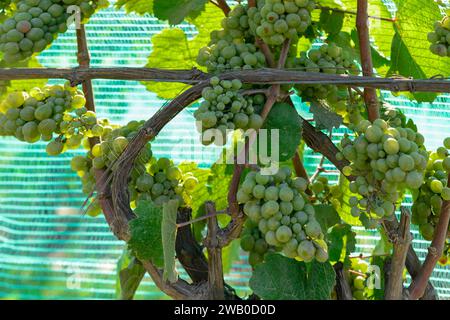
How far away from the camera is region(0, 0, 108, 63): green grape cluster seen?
1085 millimetres

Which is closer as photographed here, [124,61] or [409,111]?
[409,111]

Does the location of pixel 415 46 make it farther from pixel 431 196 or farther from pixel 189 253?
pixel 189 253

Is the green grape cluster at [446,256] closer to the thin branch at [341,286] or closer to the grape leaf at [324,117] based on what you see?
the thin branch at [341,286]

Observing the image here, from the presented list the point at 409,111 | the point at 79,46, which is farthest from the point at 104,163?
the point at 409,111

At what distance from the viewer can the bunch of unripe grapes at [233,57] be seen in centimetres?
103

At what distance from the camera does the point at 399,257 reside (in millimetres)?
993

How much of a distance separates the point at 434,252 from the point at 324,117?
289 millimetres

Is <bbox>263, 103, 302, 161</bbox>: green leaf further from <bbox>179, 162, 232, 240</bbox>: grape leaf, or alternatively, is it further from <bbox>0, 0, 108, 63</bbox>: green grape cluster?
<bbox>0, 0, 108, 63</bbox>: green grape cluster

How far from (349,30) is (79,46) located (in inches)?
22.2

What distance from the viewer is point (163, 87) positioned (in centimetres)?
136

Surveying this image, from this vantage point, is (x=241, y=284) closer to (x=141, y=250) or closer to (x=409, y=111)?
(x=409, y=111)

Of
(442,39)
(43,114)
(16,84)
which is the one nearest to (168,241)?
(43,114)

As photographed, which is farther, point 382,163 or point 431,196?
point 431,196

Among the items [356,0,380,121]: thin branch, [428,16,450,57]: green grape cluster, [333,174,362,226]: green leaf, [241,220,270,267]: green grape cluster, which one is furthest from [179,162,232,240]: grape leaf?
[428,16,450,57]: green grape cluster
